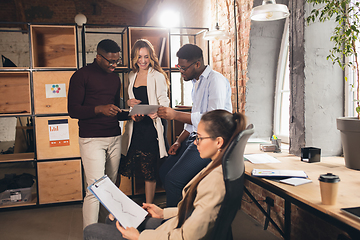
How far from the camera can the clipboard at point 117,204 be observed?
132 centimetres

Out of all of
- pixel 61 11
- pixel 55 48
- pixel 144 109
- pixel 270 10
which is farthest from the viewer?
pixel 61 11

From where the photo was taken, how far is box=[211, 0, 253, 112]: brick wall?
2.94 meters

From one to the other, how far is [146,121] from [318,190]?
70.2 inches

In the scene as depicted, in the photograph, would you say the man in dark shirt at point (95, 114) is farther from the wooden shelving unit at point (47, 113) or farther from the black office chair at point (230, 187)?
the black office chair at point (230, 187)

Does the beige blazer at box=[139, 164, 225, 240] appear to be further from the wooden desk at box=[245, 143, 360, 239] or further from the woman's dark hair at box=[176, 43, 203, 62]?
the woman's dark hair at box=[176, 43, 203, 62]

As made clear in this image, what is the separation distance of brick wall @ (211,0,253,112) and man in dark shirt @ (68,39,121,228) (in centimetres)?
137

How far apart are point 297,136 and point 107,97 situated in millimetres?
1628

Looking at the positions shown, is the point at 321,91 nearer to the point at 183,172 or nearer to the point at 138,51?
the point at 183,172

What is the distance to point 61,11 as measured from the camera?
8469 millimetres

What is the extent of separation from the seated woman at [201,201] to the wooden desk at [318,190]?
40 cm

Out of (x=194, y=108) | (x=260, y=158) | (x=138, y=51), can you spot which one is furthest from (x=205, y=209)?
(x=138, y=51)

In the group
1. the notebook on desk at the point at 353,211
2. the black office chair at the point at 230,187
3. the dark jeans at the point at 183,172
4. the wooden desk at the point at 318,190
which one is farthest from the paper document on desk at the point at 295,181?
the dark jeans at the point at 183,172

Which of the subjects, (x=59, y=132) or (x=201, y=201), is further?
(x=59, y=132)

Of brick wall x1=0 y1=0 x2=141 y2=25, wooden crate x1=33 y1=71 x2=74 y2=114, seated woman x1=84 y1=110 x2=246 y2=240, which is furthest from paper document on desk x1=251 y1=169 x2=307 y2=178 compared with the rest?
brick wall x1=0 y1=0 x2=141 y2=25
